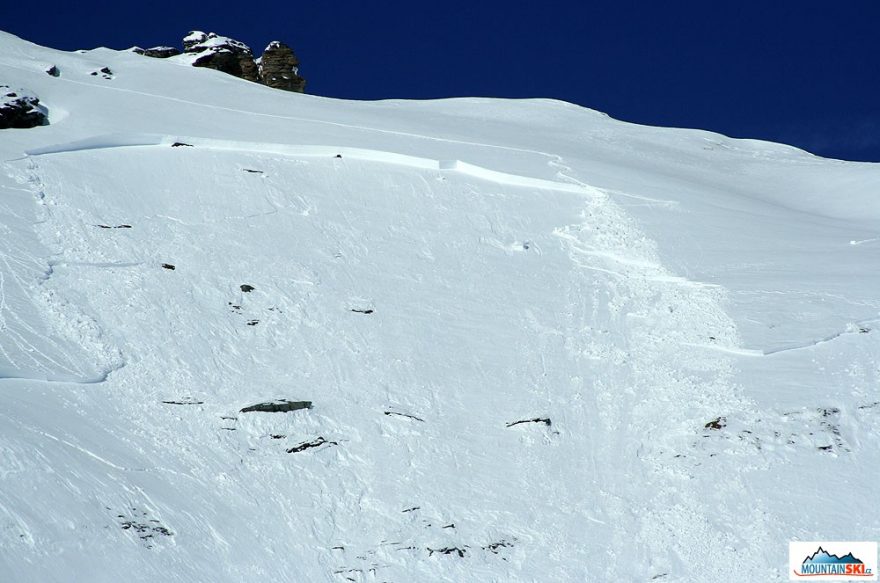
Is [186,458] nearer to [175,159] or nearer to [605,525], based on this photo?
[605,525]

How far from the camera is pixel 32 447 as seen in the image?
32.5 feet

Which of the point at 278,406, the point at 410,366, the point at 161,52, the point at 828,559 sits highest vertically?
the point at 161,52

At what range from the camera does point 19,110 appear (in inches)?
757

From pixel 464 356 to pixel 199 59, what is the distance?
22.2 metres

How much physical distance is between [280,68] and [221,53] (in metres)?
2.94

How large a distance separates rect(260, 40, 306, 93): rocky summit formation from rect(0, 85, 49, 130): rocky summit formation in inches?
597

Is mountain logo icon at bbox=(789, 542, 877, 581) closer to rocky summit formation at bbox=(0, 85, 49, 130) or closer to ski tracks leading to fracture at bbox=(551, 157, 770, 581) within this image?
ski tracks leading to fracture at bbox=(551, 157, 770, 581)

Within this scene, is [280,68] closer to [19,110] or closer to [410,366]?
[19,110]

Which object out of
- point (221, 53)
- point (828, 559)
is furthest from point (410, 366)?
point (221, 53)

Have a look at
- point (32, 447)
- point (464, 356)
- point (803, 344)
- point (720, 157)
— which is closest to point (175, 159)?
point (464, 356)

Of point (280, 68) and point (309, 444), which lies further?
point (280, 68)

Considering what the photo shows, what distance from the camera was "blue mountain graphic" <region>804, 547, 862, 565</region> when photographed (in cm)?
934

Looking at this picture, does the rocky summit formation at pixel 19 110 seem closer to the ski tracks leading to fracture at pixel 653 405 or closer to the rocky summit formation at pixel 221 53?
the ski tracks leading to fracture at pixel 653 405

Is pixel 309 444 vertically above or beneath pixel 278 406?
beneath
